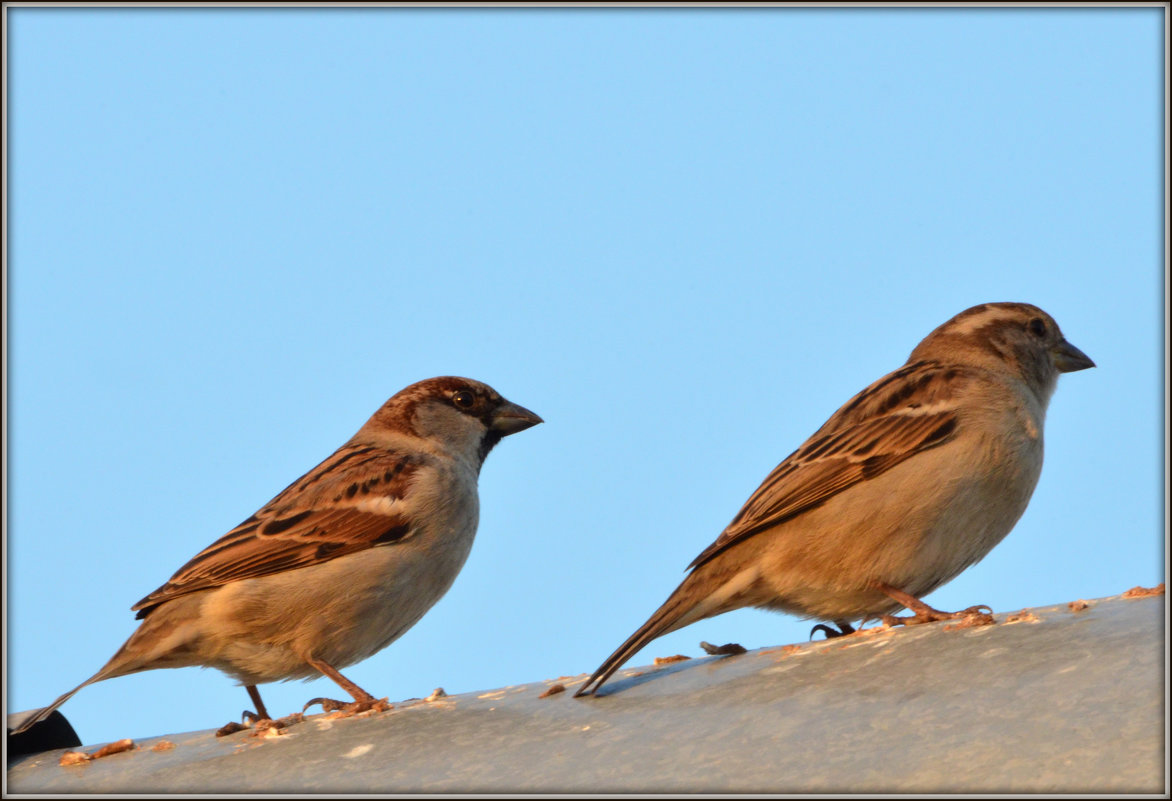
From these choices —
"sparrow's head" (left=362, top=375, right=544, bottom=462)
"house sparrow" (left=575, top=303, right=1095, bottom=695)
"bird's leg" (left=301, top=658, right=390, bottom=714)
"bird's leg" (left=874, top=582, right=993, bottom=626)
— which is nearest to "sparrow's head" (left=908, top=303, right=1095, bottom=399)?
"house sparrow" (left=575, top=303, right=1095, bottom=695)

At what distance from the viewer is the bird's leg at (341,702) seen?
4.32 meters

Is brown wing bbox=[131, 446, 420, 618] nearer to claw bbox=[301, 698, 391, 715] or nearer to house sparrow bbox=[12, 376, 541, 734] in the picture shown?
house sparrow bbox=[12, 376, 541, 734]

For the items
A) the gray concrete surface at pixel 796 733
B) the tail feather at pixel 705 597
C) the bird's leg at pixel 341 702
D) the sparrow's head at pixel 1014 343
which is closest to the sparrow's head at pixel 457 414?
the bird's leg at pixel 341 702

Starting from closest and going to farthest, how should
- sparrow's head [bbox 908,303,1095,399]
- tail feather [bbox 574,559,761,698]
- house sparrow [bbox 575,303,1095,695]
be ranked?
tail feather [bbox 574,559,761,698]
house sparrow [bbox 575,303,1095,695]
sparrow's head [bbox 908,303,1095,399]

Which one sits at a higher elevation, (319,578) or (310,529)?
(310,529)

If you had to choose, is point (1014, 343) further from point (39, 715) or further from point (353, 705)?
point (39, 715)

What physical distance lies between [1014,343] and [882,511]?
1.41 meters

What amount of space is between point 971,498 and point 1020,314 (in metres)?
1.45

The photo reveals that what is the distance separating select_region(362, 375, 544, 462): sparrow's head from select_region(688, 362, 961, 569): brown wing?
1.70 m

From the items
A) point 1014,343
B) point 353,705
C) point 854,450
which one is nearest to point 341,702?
point 353,705

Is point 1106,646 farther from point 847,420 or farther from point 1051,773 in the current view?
point 847,420

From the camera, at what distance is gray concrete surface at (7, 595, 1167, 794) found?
221 cm

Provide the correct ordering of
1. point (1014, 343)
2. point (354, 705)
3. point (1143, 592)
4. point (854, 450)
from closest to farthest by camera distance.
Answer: point (1143, 592), point (354, 705), point (854, 450), point (1014, 343)

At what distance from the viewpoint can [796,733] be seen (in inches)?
101
